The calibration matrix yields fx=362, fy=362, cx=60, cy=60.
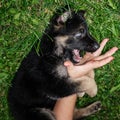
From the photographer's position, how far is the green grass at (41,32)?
5473mm

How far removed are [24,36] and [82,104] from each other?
1509 millimetres

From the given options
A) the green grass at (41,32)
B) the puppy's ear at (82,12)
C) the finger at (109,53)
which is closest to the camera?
the puppy's ear at (82,12)

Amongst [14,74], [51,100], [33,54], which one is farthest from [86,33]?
[14,74]

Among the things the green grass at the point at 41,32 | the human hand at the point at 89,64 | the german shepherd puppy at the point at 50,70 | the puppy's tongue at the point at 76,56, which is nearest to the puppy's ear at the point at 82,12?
the german shepherd puppy at the point at 50,70

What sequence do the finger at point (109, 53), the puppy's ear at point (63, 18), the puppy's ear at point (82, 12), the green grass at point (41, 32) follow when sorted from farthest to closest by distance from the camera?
1. the green grass at point (41, 32)
2. the finger at point (109, 53)
3. the puppy's ear at point (82, 12)
4. the puppy's ear at point (63, 18)

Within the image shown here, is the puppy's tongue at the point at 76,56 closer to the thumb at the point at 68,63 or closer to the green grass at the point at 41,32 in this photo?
the thumb at the point at 68,63

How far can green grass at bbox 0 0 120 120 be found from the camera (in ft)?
18.0

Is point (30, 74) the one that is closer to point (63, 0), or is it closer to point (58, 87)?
point (58, 87)

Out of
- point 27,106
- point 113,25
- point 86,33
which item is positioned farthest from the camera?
point 113,25

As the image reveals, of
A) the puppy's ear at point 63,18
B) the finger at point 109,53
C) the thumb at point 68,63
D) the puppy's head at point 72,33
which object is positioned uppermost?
the puppy's ear at point 63,18

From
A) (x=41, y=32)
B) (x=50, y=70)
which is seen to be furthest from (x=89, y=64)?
(x=41, y=32)

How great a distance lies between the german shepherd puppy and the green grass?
0.41 meters

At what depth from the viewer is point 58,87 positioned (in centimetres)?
516

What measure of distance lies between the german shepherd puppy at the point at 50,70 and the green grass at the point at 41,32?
0.41 meters
